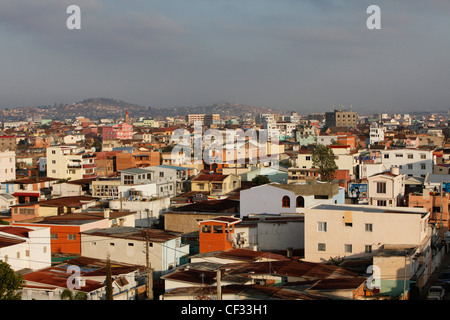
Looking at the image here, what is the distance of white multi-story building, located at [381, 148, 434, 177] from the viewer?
1838 cm

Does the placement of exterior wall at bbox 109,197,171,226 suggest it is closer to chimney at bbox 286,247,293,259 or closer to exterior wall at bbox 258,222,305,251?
exterior wall at bbox 258,222,305,251

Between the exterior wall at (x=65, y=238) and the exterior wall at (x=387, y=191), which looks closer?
the exterior wall at (x=65, y=238)

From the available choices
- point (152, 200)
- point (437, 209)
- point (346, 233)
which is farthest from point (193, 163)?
point (346, 233)

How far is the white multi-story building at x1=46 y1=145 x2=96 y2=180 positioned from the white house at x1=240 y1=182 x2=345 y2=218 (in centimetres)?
1251

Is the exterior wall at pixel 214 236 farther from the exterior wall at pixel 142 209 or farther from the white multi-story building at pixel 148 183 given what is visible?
the white multi-story building at pixel 148 183

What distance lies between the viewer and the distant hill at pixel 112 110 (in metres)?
149

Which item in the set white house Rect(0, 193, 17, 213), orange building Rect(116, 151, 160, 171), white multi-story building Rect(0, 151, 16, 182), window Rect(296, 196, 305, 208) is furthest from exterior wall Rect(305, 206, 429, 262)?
white multi-story building Rect(0, 151, 16, 182)

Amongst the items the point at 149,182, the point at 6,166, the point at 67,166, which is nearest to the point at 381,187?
the point at 149,182

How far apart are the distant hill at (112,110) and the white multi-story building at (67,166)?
12464cm

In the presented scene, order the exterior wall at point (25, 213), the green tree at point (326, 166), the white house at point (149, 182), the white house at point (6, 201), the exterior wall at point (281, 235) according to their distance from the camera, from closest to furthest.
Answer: the exterior wall at point (281, 235), the exterior wall at point (25, 213), the white house at point (149, 182), the white house at point (6, 201), the green tree at point (326, 166)

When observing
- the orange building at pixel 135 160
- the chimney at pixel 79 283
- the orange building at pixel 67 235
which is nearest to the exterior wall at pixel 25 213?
the orange building at pixel 67 235
